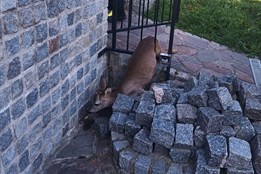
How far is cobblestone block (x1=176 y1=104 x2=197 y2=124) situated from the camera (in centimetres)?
381

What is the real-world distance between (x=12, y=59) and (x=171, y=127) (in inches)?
63.6

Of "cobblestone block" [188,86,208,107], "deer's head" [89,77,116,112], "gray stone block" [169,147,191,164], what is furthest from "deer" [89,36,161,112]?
"gray stone block" [169,147,191,164]

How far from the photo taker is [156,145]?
374cm

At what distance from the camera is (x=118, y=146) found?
3883 mm

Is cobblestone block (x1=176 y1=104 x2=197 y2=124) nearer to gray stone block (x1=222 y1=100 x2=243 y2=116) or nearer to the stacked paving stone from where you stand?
the stacked paving stone

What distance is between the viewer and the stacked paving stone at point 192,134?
138 inches

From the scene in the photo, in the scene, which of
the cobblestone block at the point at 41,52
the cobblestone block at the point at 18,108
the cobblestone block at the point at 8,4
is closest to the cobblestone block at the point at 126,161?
the cobblestone block at the point at 18,108

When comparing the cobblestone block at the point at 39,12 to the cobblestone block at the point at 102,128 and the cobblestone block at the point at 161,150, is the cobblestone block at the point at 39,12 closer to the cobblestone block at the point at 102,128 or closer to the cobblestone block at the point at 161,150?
the cobblestone block at the point at 102,128

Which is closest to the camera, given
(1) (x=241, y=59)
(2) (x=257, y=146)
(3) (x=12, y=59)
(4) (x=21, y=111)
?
(3) (x=12, y=59)

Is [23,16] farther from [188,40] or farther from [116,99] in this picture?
[188,40]

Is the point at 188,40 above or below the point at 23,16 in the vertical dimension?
below

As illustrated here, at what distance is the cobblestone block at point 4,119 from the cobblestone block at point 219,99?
1.91m

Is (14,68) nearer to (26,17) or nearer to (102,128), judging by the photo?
(26,17)

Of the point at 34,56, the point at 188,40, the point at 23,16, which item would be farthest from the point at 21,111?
the point at 188,40
